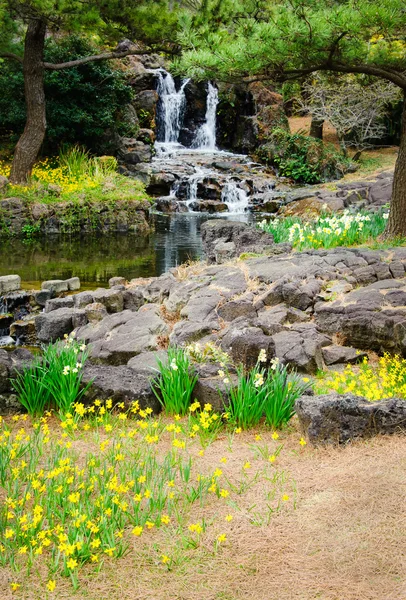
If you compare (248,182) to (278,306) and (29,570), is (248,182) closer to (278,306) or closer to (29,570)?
(278,306)

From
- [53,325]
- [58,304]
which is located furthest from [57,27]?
[53,325]

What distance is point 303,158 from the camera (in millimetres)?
24062

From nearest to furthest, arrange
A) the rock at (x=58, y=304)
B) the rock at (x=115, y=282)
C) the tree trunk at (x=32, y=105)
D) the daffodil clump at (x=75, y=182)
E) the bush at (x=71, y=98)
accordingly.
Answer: the rock at (x=58, y=304)
the rock at (x=115, y=282)
the daffodil clump at (x=75, y=182)
the tree trunk at (x=32, y=105)
the bush at (x=71, y=98)

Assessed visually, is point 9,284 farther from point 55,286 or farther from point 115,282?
point 115,282

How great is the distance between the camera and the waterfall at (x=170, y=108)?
25.9m

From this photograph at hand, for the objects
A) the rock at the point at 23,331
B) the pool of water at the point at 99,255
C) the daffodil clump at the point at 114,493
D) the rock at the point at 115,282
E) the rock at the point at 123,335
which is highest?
the pool of water at the point at 99,255

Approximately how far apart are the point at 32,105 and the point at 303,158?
35.5 ft

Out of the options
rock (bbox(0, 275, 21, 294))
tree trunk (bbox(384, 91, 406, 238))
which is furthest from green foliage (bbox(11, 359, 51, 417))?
tree trunk (bbox(384, 91, 406, 238))

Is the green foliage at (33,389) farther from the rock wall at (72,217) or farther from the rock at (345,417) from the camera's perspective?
the rock wall at (72,217)

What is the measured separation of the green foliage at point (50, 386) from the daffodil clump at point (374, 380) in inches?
79.3

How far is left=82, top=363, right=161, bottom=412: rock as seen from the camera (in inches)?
183

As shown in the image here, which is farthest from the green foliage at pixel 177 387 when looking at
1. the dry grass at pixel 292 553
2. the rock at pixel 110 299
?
the rock at pixel 110 299

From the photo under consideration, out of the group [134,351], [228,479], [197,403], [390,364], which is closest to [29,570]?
[228,479]

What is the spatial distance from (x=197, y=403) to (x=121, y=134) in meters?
19.8
